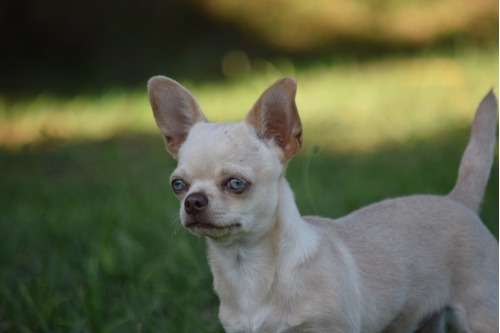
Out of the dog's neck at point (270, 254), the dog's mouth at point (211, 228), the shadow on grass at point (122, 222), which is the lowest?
the shadow on grass at point (122, 222)

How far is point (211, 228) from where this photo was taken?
101 inches

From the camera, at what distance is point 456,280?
2973 millimetres

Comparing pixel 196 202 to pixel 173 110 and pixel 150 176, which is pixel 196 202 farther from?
pixel 150 176

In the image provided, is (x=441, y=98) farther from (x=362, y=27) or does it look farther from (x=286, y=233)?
(x=286, y=233)

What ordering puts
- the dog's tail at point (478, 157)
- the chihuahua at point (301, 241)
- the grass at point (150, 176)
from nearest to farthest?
the chihuahua at point (301, 241) < the dog's tail at point (478, 157) < the grass at point (150, 176)

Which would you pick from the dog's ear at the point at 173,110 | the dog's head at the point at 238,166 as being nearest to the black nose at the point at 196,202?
the dog's head at the point at 238,166

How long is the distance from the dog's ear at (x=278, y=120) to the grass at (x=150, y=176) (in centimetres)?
76

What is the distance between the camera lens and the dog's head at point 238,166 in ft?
8.32

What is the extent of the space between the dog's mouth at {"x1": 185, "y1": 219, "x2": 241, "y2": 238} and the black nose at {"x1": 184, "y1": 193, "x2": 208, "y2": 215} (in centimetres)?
4

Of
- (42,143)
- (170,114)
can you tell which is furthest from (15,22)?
(170,114)

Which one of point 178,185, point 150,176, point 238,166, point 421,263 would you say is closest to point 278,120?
point 238,166

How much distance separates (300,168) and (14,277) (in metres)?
2.52

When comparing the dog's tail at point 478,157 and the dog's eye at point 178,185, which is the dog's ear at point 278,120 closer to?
the dog's eye at point 178,185

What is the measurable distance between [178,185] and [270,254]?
407 millimetres
